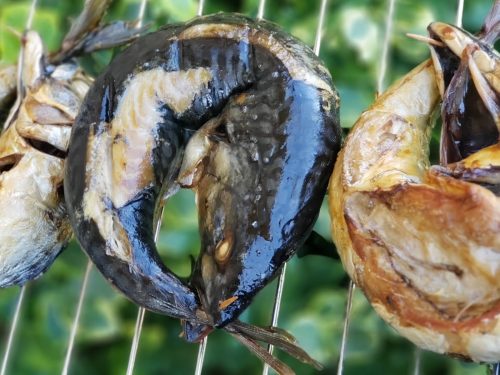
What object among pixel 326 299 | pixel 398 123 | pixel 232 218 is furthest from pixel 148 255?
pixel 326 299

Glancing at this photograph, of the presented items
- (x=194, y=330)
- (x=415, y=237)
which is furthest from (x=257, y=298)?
(x=415, y=237)

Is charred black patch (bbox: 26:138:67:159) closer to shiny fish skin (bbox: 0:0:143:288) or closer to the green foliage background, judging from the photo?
shiny fish skin (bbox: 0:0:143:288)

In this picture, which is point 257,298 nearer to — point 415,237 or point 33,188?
point 33,188

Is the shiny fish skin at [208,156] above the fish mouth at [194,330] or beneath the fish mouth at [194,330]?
above

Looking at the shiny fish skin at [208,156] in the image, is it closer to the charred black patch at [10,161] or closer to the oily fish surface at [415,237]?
the oily fish surface at [415,237]

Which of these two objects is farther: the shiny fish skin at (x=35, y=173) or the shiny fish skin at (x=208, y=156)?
the shiny fish skin at (x=35, y=173)

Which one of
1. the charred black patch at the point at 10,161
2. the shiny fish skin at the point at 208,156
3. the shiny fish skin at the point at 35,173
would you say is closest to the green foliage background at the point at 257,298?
the shiny fish skin at the point at 35,173
